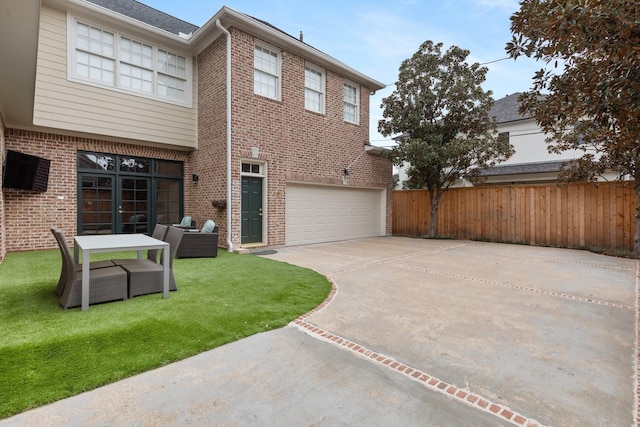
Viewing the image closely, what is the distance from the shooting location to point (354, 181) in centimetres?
1209

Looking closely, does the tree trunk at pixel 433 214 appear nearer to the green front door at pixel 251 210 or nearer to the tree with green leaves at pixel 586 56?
the green front door at pixel 251 210

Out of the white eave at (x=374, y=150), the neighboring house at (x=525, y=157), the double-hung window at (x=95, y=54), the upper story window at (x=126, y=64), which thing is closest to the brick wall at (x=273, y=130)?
the upper story window at (x=126, y=64)

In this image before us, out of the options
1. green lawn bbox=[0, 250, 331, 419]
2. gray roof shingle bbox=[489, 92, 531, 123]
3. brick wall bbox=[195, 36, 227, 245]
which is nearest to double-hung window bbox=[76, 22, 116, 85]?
brick wall bbox=[195, 36, 227, 245]

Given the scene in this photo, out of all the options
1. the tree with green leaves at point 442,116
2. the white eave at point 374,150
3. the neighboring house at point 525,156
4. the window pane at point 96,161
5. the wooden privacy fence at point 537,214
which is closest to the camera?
the window pane at point 96,161

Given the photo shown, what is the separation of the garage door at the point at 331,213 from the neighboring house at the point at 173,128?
56 mm

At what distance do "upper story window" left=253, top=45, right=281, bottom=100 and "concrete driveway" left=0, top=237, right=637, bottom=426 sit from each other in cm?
700

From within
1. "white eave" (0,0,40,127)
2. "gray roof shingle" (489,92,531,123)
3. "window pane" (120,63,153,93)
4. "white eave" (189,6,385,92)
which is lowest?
"white eave" (0,0,40,127)

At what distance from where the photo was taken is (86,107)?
8.15 metres

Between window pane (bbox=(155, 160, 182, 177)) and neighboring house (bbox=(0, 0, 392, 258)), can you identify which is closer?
neighboring house (bbox=(0, 0, 392, 258))

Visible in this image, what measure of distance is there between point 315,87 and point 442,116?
16.4 ft

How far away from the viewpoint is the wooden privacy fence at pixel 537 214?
972cm

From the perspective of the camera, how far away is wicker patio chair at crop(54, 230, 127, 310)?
12.6ft

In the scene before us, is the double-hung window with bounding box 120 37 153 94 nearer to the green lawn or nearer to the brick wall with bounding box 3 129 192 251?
the brick wall with bounding box 3 129 192 251

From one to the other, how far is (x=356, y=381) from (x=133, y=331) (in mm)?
2280
